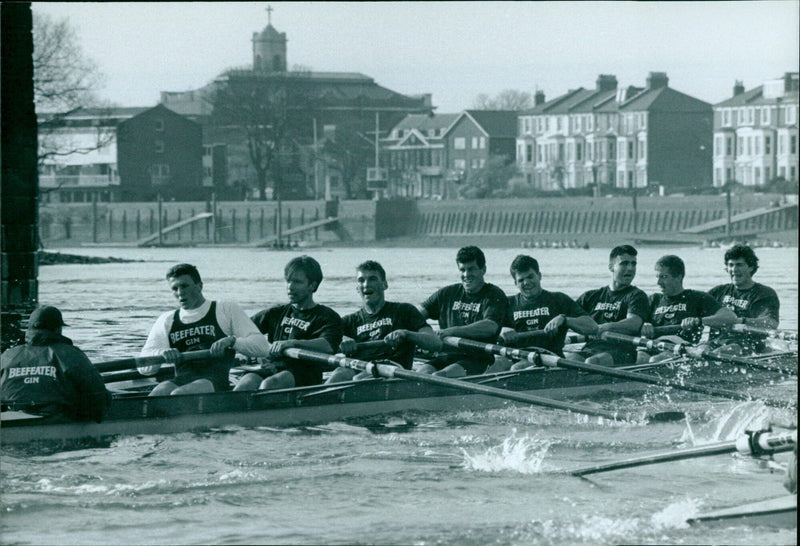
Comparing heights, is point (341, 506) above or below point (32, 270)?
below

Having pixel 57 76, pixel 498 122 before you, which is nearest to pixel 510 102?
pixel 498 122

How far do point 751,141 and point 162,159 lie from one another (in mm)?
31466

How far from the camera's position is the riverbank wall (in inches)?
2633

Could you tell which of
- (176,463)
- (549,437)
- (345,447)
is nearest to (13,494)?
(176,463)

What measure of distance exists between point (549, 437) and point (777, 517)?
3794 mm

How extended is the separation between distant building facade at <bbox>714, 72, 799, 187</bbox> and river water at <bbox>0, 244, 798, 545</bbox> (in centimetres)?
5290

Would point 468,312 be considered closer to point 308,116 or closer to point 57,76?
point 57,76

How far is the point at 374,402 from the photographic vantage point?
10273mm

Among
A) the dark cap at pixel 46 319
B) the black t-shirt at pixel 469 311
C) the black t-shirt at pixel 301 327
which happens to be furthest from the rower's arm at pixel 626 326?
the dark cap at pixel 46 319

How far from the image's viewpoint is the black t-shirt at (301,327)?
985cm

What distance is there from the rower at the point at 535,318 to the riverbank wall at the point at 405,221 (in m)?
53.5

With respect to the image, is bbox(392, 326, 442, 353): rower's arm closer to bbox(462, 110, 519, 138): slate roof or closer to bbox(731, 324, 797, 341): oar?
bbox(731, 324, 797, 341): oar

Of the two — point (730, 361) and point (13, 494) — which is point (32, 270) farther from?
point (730, 361)

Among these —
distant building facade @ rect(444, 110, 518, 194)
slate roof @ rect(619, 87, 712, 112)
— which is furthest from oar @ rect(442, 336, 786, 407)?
distant building facade @ rect(444, 110, 518, 194)
